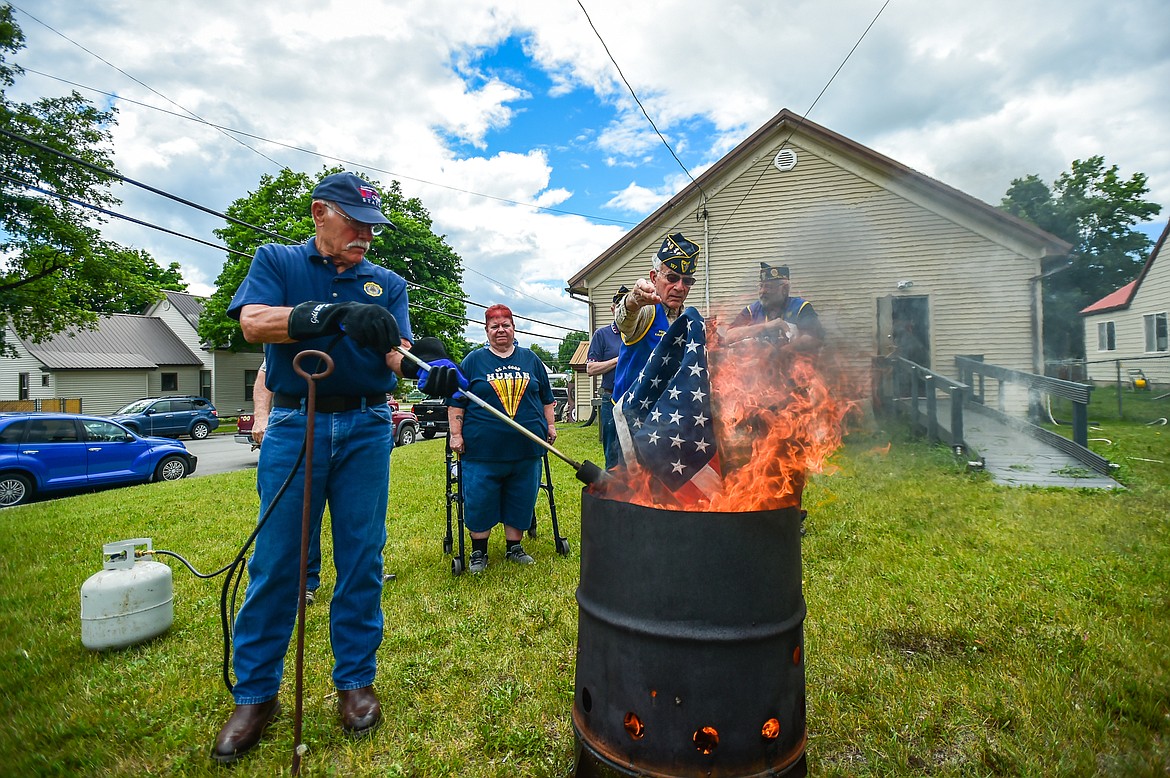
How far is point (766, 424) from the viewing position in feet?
6.76

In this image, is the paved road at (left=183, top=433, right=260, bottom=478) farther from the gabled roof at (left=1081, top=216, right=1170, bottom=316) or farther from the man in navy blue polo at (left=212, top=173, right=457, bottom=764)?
the gabled roof at (left=1081, top=216, right=1170, bottom=316)

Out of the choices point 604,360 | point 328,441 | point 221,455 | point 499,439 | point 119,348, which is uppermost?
point 119,348

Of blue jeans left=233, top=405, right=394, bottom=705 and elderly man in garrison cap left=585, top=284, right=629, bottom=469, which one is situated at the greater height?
elderly man in garrison cap left=585, top=284, right=629, bottom=469

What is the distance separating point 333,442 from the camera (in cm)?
223

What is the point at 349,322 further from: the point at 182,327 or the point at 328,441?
the point at 182,327

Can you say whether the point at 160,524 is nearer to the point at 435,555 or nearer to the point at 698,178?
the point at 435,555

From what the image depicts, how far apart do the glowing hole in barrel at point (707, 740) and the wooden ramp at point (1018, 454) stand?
490 cm

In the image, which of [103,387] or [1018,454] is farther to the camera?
[103,387]

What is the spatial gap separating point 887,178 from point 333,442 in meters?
11.7

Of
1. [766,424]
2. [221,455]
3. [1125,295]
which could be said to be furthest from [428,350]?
[221,455]

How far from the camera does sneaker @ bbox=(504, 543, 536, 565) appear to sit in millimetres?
4473

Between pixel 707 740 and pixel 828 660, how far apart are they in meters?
1.47

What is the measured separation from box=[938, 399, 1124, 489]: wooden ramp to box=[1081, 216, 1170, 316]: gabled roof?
66.5 inches

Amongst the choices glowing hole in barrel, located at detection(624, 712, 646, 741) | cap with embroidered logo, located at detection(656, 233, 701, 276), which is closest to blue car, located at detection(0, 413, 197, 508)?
cap with embroidered logo, located at detection(656, 233, 701, 276)
